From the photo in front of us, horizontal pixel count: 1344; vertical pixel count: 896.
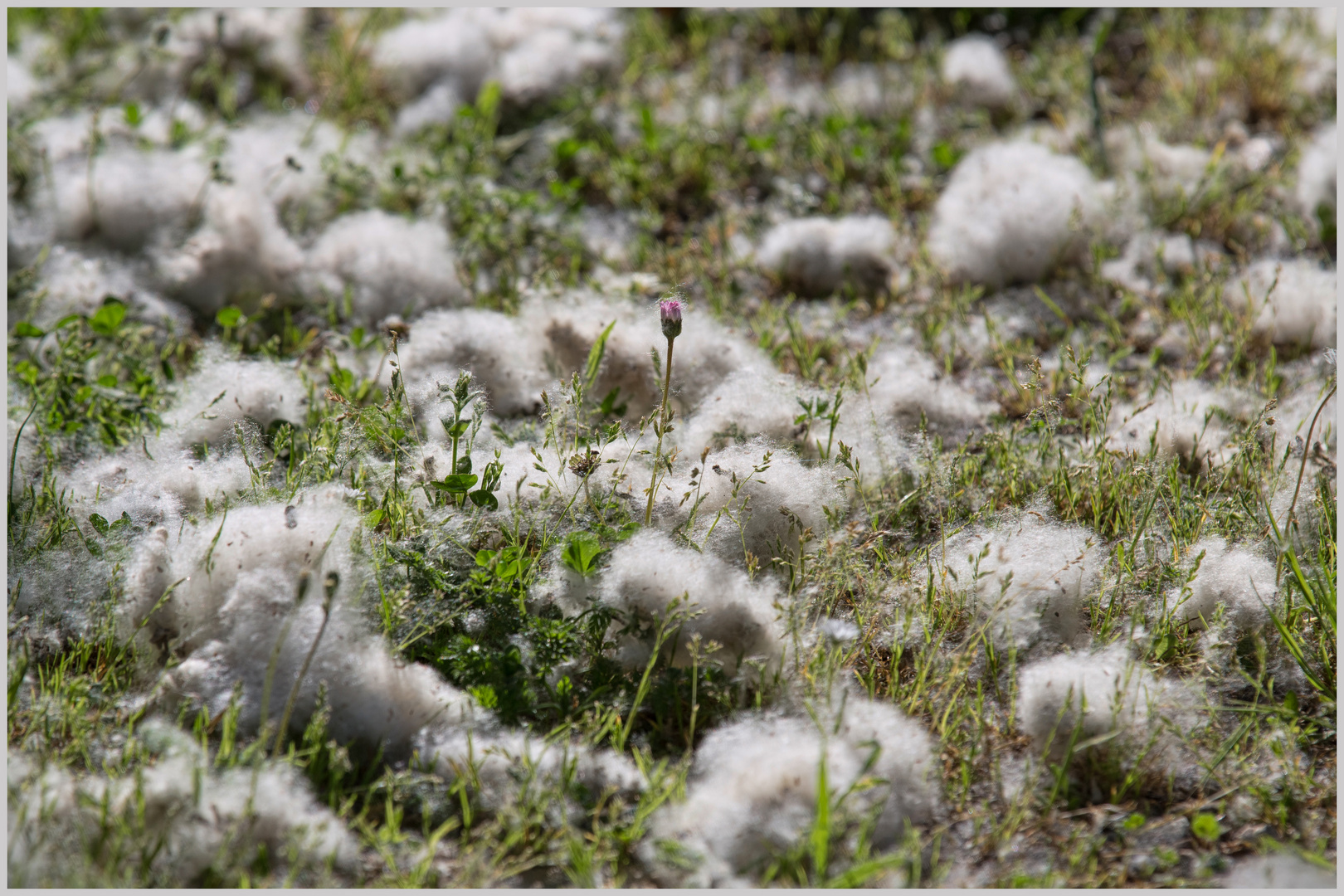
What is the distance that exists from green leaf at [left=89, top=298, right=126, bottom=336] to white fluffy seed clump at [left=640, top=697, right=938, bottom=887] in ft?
5.77

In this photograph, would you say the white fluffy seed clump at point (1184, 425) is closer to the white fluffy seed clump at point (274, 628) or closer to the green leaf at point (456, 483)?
the green leaf at point (456, 483)

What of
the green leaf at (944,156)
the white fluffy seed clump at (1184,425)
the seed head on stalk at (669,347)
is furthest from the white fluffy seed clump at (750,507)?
the green leaf at (944,156)

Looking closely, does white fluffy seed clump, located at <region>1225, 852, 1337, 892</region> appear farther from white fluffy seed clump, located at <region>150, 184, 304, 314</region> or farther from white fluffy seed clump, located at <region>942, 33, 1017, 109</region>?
white fluffy seed clump, located at <region>942, 33, 1017, 109</region>

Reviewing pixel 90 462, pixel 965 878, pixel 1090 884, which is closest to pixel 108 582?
pixel 90 462

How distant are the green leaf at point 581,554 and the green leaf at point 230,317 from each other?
1213 millimetres

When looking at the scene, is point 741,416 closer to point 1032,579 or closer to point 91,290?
point 1032,579

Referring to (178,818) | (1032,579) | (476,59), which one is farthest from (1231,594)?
(476,59)

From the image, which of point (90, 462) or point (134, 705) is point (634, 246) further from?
point (134, 705)

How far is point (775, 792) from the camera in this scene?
4.89 ft

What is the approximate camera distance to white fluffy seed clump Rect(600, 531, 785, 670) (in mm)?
1750

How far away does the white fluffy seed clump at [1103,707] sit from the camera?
1613 mm

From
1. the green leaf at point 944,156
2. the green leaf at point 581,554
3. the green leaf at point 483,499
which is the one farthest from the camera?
the green leaf at point 944,156

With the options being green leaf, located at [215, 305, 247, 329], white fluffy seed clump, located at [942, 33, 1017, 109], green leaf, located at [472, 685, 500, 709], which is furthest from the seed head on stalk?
white fluffy seed clump, located at [942, 33, 1017, 109]

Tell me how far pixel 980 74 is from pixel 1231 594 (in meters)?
2.23
